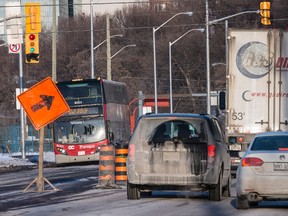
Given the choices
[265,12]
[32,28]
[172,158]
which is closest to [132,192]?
[172,158]

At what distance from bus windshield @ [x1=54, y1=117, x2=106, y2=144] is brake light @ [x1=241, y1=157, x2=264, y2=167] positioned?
26.3 m

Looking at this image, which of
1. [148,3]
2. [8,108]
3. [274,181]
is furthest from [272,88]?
[148,3]

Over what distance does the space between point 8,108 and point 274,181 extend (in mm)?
84284

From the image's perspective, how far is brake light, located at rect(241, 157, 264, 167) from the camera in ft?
57.6

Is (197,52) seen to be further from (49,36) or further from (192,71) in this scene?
(49,36)

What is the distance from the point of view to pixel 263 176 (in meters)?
17.5

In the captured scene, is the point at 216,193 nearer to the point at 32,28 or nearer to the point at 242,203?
the point at 242,203

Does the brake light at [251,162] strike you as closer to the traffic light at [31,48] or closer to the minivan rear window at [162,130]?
the minivan rear window at [162,130]

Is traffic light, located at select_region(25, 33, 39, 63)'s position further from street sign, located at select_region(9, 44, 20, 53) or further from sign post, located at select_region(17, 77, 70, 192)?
sign post, located at select_region(17, 77, 70, 192)

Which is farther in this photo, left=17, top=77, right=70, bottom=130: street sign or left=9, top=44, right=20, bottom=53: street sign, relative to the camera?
left=9, top=44, right=20, bottom=53: street sign

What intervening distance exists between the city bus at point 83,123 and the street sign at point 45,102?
19875mm

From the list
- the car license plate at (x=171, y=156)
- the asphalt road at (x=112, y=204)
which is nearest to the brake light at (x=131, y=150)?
the car license plate at (x=171, y=156)

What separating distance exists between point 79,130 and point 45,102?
2099cm

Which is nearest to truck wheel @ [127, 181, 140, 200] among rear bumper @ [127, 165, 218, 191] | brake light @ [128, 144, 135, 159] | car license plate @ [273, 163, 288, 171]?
rear bumper @ [127, 165, 218, 191]
